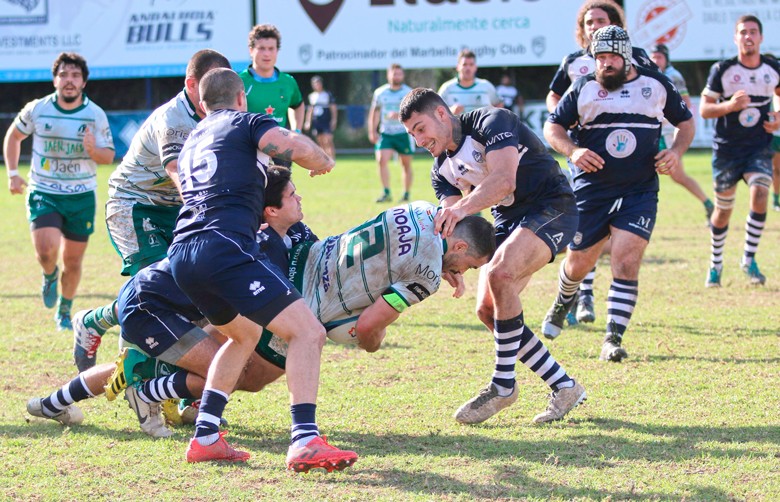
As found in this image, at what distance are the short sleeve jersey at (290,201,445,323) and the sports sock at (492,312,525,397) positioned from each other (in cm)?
62

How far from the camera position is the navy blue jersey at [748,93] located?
30.3 feet

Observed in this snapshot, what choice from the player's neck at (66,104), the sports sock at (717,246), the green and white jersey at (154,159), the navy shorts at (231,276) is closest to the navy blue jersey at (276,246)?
the navy shorts at (231,276)

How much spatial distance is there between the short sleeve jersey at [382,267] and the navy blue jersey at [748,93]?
5.20 meters

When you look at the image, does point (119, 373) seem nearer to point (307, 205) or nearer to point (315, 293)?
point (315, 293)

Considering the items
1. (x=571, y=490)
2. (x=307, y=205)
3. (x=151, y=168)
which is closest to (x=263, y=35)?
(x=151, y=168)

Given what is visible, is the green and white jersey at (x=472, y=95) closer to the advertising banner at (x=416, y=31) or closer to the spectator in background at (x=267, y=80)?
the spectator in background at (x=267, y=80)

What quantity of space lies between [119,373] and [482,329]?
342 cm

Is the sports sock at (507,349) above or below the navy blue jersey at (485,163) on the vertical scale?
below

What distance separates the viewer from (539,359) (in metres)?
5.50

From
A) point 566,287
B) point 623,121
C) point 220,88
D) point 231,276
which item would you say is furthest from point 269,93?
point 231,276

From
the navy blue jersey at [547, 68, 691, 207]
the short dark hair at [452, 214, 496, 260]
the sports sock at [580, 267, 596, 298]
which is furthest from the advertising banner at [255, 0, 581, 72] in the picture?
the short dark hair at [452, 214, 496, 260]

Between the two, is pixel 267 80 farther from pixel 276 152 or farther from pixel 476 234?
pixel 276 152

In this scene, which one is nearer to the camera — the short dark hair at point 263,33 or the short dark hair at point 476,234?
the short dark hair at point 476,234

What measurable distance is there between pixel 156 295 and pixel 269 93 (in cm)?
435
